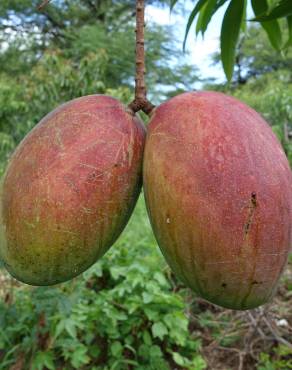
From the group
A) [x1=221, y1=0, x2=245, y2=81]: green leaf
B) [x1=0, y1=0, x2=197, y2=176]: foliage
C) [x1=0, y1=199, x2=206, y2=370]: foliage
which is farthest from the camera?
[x1=0, y1=0, x2=197, y2=176]: foliage

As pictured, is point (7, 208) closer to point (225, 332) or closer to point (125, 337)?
point (125, 337)

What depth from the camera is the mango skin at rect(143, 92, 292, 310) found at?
76cm

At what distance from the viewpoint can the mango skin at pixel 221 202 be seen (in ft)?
2.48

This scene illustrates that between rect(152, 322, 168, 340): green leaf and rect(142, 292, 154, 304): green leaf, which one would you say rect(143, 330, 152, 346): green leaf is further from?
rect(142, 292, 154, 304): green leaf

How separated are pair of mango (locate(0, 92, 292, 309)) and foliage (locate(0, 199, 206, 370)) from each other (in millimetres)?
1136

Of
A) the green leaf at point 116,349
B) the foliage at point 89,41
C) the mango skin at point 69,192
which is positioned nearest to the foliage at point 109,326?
the green leaf at point 116,349

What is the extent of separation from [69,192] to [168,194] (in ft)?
0.54

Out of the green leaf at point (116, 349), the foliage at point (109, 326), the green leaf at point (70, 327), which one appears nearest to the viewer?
the green leaf at point (70, 327)

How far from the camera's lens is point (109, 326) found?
2322mm

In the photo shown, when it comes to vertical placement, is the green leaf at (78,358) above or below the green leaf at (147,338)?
above

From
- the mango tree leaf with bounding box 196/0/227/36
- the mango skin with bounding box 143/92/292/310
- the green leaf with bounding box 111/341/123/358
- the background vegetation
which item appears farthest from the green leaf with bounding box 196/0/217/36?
the green leaf with bounding box 111/341/123/358

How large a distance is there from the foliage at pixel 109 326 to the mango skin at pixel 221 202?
3.99 feet

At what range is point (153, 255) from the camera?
9.17 feet

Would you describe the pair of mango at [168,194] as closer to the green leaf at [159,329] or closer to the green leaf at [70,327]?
the green leaf at [70,327]
